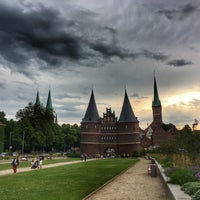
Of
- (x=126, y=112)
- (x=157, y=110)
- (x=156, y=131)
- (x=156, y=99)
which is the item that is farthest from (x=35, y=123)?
(x=156, y=99)

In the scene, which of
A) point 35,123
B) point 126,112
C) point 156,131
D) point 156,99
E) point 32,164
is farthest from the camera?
point 156,99

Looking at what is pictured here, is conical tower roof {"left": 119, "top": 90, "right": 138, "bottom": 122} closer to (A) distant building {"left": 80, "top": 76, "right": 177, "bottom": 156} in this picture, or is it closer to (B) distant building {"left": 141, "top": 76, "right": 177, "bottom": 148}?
(A) distant building {"left": 80, "top": 76, "right": 177, "bottom": 156}

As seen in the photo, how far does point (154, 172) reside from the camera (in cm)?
2284

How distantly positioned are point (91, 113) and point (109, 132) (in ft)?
33.5

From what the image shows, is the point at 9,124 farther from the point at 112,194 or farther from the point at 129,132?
the point at 112,194

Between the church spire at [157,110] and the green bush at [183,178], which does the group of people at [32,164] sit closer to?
the green bush at [183,178]

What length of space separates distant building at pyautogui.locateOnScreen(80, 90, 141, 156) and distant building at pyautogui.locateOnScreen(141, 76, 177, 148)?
12.6 m

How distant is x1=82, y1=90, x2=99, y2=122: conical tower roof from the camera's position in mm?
101750

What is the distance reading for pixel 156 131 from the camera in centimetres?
11394

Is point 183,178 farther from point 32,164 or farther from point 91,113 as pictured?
point 91,113

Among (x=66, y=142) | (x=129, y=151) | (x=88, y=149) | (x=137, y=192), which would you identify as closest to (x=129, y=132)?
(x=129, y=151)

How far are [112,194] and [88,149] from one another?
86.2 metres

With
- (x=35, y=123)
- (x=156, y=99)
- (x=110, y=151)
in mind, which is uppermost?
(x=156, y=99)

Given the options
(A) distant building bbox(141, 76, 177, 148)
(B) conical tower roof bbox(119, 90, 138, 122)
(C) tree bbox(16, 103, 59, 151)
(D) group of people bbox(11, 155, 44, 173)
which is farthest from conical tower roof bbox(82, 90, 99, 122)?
(D) group of people bbox(11, 155, 44, 173)
